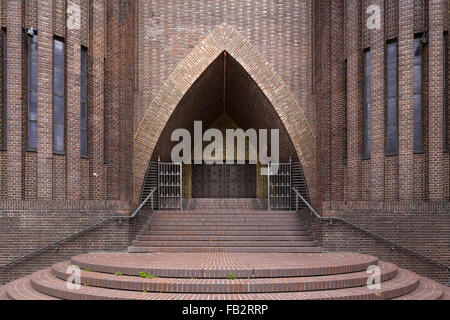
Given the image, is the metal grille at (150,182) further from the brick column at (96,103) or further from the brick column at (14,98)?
the brick column at (14,98)

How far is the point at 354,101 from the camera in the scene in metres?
10.8

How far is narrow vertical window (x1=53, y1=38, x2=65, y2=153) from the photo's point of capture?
9.98m

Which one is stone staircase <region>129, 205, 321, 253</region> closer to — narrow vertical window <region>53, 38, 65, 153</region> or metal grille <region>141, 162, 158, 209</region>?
metal grille <region>141, 162, 158, 209</region>

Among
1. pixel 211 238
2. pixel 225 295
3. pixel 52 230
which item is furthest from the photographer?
pixel 211 238

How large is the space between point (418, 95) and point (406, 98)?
0.35 metres

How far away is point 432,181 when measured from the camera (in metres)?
9.34

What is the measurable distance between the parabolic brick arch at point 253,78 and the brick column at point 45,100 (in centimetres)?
277

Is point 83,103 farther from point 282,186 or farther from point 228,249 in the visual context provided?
point 282,186

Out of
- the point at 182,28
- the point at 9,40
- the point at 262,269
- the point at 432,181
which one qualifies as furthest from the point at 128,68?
the point at 432,181

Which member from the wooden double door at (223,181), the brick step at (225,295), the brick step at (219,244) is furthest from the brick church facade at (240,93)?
the wooden double door at (223,181)

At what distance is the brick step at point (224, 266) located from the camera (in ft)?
21.2

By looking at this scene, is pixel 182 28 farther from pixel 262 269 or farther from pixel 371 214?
pixel 262 269

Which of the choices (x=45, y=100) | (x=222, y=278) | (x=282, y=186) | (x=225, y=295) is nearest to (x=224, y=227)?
(x=282, y=186)

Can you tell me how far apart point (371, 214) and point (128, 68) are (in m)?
7.94
